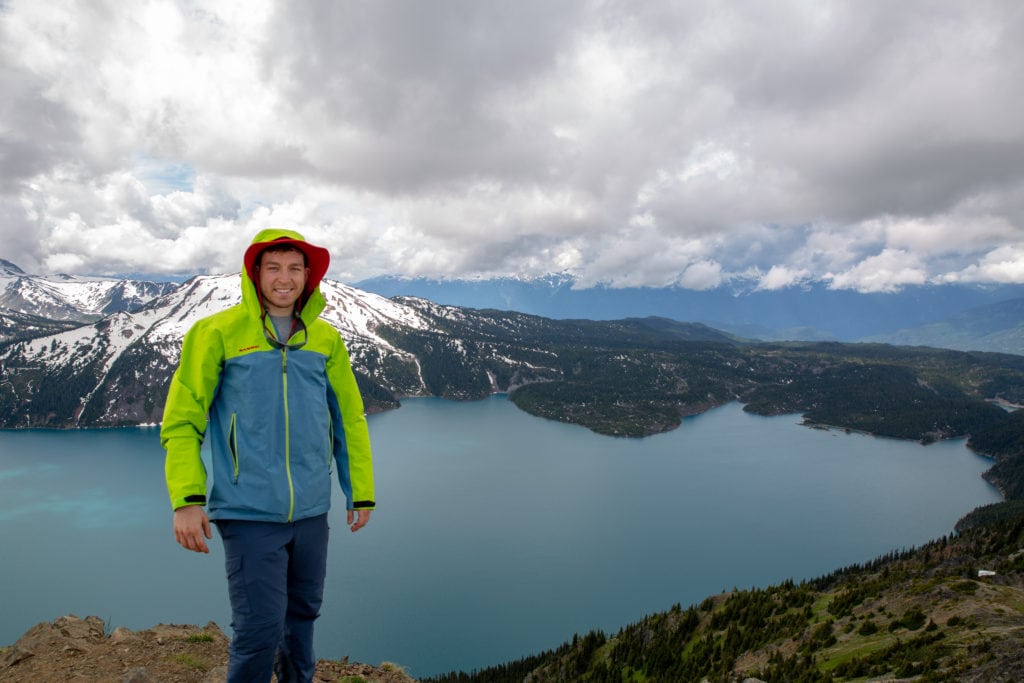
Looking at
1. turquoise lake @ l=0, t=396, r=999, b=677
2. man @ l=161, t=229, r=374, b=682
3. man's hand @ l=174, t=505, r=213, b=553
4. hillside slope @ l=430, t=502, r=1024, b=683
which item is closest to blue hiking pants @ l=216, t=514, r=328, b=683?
man @ l=161, t=229, r=374, b=682

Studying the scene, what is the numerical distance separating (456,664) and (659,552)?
38107 mm

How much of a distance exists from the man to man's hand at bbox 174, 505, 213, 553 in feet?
0.03

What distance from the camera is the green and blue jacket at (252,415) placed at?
14.0 ft

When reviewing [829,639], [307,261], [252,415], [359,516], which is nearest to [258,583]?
[359,516]

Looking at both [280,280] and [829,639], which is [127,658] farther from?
[829,639]

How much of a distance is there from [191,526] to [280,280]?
2149mm

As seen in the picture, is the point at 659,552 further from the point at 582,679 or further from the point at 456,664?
the point at 582,679

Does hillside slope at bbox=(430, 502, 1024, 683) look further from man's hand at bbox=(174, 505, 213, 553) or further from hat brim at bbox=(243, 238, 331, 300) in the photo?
hat brim at bbox=(243, 238, 331, 300)

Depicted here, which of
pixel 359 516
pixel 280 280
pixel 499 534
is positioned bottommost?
pixel 499 534

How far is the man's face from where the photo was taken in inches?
188

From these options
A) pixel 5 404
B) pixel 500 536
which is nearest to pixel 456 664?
pixel 500 536

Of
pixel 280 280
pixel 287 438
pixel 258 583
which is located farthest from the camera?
pixel 280 280

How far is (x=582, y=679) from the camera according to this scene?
33.7 meters

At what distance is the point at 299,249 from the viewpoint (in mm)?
4996
